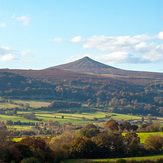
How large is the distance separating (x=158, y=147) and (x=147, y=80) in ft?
508

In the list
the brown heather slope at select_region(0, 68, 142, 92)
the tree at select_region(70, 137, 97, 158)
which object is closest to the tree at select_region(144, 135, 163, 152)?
the tree at select_region(70, 137, 97, 158)

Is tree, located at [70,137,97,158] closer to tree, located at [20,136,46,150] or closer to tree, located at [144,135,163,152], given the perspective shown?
tree, located at [20,136,46,150]

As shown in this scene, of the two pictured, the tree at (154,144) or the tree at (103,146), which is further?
the tree at (154,144)

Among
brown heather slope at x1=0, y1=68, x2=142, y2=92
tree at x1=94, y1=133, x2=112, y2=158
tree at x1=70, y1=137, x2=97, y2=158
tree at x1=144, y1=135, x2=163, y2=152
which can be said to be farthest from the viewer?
brown heather slope at x1=0, y1=68, x2=142, y2=92

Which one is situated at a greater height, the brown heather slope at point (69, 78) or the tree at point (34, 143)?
the brown heather slope at point (69, 78)

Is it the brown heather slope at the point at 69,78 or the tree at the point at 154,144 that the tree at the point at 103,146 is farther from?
the brown heather slope at the point at 69,78

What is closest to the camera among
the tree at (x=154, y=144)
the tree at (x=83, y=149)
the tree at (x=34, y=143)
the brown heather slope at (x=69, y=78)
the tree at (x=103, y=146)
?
the tree at (x=34, y=143)

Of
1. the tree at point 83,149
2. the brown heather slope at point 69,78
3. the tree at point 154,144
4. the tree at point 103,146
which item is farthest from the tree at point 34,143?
the brown heather slope at point 69,78

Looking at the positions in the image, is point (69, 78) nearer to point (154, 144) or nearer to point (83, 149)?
point (154, 144)

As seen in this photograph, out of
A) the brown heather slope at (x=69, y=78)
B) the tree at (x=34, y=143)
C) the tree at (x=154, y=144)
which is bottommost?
the tree at (x=154, y=144)

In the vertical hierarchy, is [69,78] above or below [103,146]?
above

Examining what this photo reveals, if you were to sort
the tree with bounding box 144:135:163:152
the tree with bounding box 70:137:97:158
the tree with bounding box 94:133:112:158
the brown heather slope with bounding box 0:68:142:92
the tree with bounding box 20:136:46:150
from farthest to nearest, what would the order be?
the brown heather slope with bounding box 0:68:142:92, the tree with bounding box 144:135:163:152, the tree with bounding box 94:133:112:158, the tree with bounding box 70:137:97:158, the tree with bounding box 20:136:46:150

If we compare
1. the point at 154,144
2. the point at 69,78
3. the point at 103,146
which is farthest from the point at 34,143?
the point at 69,78

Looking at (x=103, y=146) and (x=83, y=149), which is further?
(x=103, y=146)
